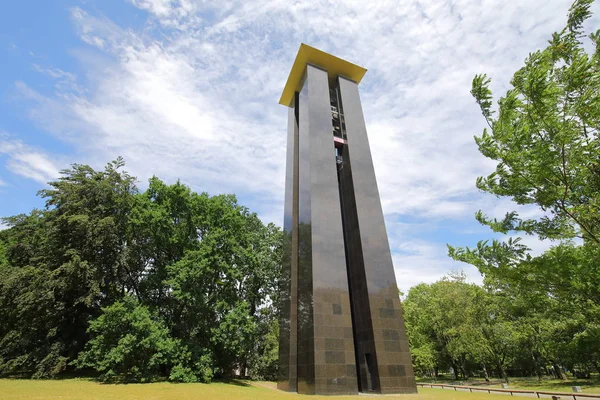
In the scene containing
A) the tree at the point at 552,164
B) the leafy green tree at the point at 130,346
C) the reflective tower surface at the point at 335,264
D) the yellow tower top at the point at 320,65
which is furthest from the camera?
the yellow tower top at the point at 320,65

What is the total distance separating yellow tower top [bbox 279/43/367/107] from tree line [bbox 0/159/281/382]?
10.7m

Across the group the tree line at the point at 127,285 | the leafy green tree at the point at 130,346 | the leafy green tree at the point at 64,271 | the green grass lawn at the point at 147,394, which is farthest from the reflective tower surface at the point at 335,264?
the leafy green tree at the point at 64,271

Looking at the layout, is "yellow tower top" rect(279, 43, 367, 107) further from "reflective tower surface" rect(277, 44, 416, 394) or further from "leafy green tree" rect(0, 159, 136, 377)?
"leafy green tree" rect(0, 159, 136, 377)

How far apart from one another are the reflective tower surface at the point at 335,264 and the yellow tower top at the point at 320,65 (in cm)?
7

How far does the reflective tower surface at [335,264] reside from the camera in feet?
41.4

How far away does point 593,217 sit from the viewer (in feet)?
20.2

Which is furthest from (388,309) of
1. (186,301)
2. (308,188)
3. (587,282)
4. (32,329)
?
(32,329)

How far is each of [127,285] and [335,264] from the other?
18.8 m

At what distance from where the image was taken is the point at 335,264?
46.4 ft

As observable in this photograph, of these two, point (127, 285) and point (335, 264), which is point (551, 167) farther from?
point (127, 285)

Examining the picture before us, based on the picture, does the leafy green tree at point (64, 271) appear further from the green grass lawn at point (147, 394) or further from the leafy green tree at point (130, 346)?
the green grass lawn at point (147, 394)

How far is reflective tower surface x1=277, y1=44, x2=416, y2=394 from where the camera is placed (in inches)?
497

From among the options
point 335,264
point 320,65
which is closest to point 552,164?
point 335,264

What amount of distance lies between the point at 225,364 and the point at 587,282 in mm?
23744
